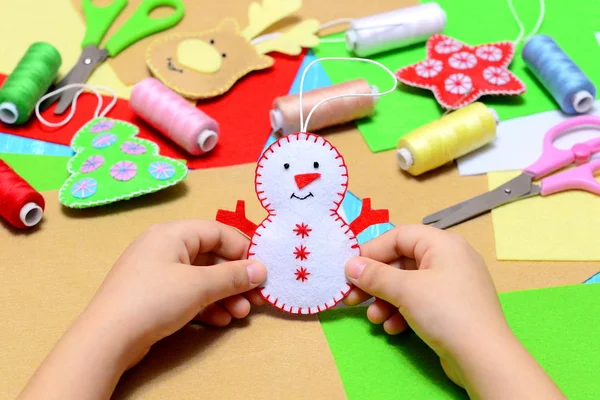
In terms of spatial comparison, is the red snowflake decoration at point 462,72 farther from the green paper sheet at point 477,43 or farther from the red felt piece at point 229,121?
the red felt piece at point 229,121

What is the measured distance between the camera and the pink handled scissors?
1.27 m

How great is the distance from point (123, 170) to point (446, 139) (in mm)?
669

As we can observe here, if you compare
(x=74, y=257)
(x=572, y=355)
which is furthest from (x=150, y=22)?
(x=572, y=355)

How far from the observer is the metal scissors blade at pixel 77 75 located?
1510mm

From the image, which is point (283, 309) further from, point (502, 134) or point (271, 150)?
point (502, 134)

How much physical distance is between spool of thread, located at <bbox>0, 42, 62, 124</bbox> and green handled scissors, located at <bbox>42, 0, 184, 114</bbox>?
5 cm

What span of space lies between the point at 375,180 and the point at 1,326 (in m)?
0.78

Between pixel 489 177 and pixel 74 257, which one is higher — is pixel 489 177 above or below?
below

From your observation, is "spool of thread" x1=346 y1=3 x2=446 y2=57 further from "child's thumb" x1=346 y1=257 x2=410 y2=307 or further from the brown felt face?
"child's thumb" x1=346 y1=257 x2=410 y2=307

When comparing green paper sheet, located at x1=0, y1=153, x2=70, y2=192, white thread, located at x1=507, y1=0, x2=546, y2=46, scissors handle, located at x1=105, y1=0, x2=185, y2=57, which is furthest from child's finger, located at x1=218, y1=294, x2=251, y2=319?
white thread, located at x1=507, y1=0, x2=546, y2=46

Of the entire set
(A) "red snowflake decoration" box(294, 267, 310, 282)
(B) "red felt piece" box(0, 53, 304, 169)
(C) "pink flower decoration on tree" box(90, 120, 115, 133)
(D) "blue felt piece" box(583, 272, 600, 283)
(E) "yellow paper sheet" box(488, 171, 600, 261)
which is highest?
(C) "pink flower decoration on tree" box(90, 120, 115, 133)

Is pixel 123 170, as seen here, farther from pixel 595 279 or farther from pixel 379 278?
pixel 595 279

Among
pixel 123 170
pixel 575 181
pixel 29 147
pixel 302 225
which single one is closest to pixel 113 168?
pixel 123 170

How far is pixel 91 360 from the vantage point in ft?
2.87
